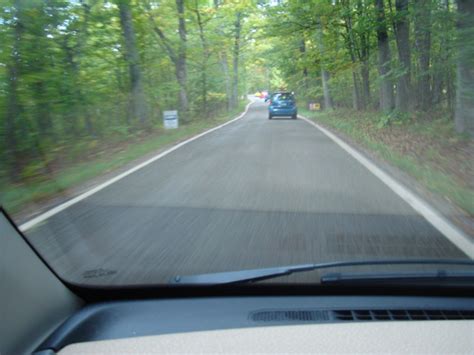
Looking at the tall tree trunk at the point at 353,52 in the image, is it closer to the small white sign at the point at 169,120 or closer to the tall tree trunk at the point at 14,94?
the small white sign at the point at 169,120

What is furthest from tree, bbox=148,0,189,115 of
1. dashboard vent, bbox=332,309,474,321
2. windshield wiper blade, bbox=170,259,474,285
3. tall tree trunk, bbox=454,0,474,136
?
dashboard vent, bbox=332,309,474,321

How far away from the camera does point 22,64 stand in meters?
11.6

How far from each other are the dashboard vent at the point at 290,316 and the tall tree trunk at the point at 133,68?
16.8 metres

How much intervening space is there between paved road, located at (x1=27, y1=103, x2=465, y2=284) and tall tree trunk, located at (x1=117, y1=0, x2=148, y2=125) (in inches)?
373

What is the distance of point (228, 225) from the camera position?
6.16m

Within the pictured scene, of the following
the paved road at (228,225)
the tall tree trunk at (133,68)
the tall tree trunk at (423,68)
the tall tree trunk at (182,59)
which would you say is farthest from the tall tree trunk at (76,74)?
the tall tree trunk at (423,68)

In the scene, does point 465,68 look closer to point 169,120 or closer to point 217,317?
point 217,317

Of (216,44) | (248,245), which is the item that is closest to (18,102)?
(248,245)

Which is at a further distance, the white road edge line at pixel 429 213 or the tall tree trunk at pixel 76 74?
the tall tree trunk at pixel 76 74

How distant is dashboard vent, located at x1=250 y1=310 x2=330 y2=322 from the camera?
3129mm

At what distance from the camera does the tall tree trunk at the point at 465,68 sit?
11883mm

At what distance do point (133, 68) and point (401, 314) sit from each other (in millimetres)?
17720

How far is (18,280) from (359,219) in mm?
4450

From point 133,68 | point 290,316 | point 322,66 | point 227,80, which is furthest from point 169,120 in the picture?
point 227,80
